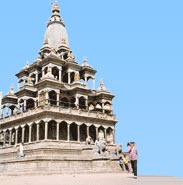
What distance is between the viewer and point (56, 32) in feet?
169

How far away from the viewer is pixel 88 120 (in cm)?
4106

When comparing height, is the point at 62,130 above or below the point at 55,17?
below

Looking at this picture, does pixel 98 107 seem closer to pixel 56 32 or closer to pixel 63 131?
pixel 63 131

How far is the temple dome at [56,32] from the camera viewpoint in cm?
5066

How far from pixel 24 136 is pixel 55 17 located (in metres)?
23.0

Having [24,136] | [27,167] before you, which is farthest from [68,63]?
[27,167]

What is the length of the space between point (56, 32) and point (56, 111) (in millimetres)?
19376

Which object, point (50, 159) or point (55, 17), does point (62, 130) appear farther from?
point (55, 17)

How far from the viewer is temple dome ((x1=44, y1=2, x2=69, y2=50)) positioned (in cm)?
5066

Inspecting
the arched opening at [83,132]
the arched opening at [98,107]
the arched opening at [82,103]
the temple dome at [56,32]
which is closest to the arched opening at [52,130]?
the arched opening at [83,132]

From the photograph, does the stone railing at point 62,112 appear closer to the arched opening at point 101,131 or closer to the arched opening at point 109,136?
the arched opening at point 101,131

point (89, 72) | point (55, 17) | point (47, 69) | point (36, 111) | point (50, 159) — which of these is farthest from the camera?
point (55, 17)

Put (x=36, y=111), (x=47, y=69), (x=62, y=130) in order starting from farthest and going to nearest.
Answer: (x=47, y=69), (x=62, y=130), (x=36, y=111)

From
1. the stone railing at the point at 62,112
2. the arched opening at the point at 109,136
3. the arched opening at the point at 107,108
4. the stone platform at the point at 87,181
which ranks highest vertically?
the arched opening at the point at 107,108
